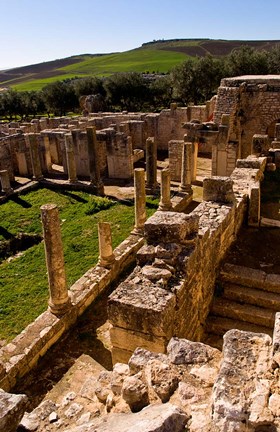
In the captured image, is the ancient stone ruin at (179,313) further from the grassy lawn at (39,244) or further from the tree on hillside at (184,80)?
the tree on hillside at (184,80)

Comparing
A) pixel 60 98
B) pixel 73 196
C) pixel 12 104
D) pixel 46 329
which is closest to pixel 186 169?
pixel 73 196

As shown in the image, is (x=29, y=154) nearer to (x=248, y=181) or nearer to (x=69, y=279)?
(x=69, y=279)

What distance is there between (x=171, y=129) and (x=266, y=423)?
24.1 meters

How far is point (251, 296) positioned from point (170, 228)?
291cm

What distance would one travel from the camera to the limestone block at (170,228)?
22.0 ft

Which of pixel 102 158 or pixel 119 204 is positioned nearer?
pixel 119 204

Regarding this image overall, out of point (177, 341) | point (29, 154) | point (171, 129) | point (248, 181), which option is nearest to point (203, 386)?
point (177, 341)

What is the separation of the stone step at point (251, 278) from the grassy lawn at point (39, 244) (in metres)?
4.83

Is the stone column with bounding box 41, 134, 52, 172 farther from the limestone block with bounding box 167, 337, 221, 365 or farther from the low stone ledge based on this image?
the limestone block with bounding box 167, 337, 221, 365

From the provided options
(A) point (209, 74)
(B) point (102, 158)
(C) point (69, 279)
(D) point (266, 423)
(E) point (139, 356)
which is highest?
(A) point (209, 74)

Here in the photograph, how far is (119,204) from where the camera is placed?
56.9 ft

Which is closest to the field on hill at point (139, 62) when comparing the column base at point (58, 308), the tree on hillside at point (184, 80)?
the tree on hillside at point (184, 80)

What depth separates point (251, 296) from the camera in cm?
833

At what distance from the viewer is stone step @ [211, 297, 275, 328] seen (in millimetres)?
7867
